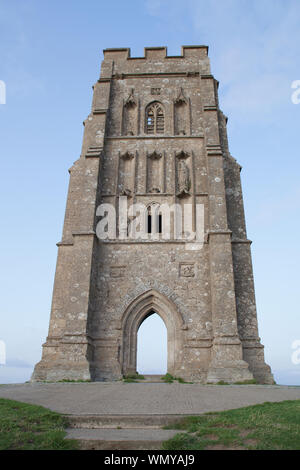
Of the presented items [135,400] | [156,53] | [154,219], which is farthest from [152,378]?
[156,53]

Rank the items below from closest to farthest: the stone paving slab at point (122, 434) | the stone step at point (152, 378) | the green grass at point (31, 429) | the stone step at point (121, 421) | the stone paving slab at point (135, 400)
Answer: the green grass at point (31, 429) < the stone paving slab at point (122, 434) < the stone step at point (121, 421) < the stone paving slab at point (135, 400) < the stone step at point (152, 378)

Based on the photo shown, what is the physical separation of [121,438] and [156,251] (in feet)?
41.5

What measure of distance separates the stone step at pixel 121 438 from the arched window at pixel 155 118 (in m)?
18.3

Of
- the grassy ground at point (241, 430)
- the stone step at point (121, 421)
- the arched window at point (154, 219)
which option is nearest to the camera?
the grassy ground at point (241, 430)

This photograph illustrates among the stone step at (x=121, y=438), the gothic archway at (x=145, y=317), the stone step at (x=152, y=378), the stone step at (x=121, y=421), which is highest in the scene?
the gothic archway at (x=145, y=317)

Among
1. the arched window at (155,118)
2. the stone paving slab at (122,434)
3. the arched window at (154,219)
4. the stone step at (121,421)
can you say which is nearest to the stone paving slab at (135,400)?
the stone step at (121,421)

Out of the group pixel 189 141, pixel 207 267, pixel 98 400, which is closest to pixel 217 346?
pixel 207 267

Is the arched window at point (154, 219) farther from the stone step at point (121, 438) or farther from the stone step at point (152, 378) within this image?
the stone step at point (121, 438)

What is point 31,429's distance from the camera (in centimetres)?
573

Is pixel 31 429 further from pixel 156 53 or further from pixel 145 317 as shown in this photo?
pixel 156 53

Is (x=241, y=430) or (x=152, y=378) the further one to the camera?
(x=152, y=378)

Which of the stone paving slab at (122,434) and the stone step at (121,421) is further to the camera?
the stone step at (121,421)

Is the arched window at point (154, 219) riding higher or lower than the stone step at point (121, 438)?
higher

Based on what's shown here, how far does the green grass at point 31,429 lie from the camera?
4.89 m
